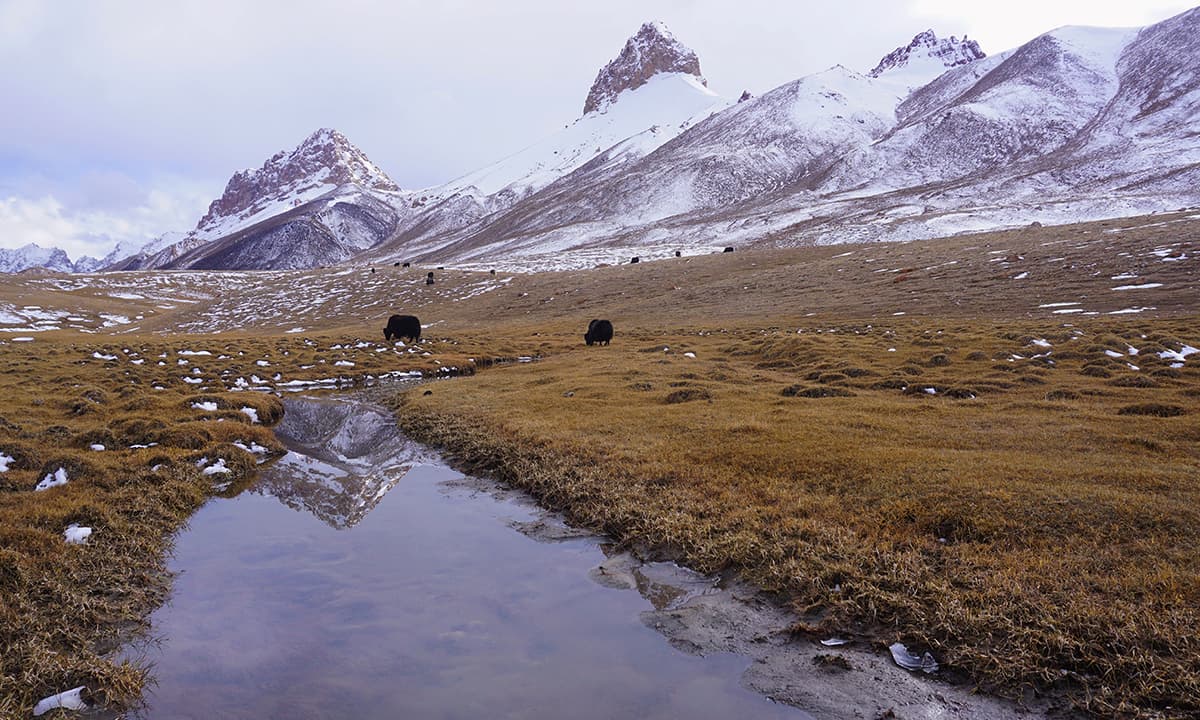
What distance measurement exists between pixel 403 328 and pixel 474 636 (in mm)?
42161

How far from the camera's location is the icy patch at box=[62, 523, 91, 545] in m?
11.0

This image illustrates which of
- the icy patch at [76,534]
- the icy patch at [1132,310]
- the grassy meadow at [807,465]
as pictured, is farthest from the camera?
the icy patch at [1132,310]

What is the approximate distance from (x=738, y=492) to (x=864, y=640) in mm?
4757

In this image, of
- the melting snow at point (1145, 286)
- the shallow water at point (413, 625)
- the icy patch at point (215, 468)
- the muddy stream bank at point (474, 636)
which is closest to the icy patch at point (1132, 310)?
the melting snow at point (1145, 286)

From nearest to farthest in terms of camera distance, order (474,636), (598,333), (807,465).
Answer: (474,636), (807,465), (598,333)

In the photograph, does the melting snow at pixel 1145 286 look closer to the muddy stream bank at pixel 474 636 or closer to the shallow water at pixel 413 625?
the muddy stream bank at pixel 474 636

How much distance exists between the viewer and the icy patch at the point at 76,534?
434 inches

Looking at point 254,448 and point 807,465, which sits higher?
point 254,448

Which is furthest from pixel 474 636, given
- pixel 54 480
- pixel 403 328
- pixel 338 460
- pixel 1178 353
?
pixel 403 328

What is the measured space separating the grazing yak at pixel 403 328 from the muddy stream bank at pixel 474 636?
1386 inches

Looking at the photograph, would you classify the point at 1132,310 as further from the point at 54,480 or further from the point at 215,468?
the point at 54,480

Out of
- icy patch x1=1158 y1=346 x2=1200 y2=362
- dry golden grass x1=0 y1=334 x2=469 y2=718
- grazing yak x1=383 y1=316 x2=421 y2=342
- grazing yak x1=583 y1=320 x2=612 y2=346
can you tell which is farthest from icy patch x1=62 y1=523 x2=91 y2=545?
grazing yak x1=383 y1=316 x2=421 y2=342

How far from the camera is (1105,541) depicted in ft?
31.0

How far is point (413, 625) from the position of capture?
891cm
